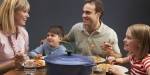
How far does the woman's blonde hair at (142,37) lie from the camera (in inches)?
81.2

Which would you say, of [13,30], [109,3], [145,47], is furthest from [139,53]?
[109,3]

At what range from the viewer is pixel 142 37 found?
2066mm

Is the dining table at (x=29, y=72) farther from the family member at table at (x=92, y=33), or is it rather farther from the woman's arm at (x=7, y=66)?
the family member at table at (x=92, y=33)

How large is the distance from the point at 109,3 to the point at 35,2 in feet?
2.60

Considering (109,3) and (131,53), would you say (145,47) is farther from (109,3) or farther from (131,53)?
(109,3)

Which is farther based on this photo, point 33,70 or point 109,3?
point 109,3

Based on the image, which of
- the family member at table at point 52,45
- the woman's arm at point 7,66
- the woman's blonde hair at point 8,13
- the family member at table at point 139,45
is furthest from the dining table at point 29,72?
the family member at table at point 52,45

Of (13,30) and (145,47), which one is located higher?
(13,30)

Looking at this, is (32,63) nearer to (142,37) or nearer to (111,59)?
(111,59)

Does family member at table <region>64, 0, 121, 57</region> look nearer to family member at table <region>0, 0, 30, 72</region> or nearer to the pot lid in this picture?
family member at table <region>0, 0, 30, 72</region>

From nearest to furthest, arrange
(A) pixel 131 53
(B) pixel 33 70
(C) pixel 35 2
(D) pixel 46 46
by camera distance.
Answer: (B) pixel 33 70 < (A) pixel 131 53 < (D) pixel 46 46 < (C) pixel 35 2

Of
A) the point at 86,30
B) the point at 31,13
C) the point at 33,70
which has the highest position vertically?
the point at 31,13

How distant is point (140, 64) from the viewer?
6.81 ft

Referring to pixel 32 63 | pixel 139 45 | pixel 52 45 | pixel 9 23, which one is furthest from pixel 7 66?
pixel 139 45
